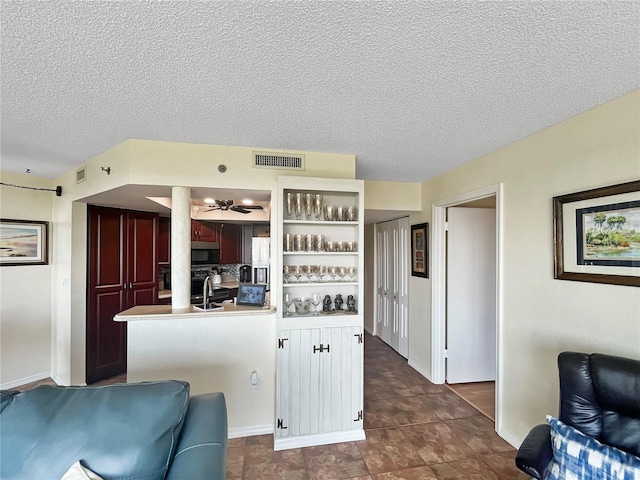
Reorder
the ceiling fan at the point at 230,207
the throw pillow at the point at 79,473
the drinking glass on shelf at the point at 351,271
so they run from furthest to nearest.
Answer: the ceiling fan at the point at 230,207
the drinking glass on shelf at the point at 351,271
the throw pillow at the point at 79,473

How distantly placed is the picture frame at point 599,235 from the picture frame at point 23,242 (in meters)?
5.15

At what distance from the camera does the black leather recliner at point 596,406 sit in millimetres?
1316

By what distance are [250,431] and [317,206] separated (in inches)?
79.7

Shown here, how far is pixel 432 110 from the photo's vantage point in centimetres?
185

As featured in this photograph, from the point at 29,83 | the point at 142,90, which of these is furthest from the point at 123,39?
the point at 29,83

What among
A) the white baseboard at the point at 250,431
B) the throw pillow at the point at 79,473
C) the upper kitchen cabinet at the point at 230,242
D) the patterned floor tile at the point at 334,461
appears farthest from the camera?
the upper kitchen cabinet at the point at 230,242

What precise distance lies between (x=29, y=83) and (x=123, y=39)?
0.79m

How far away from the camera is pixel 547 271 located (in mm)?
2100

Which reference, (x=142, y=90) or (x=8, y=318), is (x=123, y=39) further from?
(x=8, y=318)

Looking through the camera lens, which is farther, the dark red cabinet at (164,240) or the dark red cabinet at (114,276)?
the dark red cabinet at (164,240)

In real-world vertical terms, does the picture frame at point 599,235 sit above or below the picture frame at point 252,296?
above

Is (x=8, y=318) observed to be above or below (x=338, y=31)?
below

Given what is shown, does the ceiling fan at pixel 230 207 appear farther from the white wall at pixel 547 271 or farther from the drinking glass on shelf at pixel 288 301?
the white wall at pixel 547 271

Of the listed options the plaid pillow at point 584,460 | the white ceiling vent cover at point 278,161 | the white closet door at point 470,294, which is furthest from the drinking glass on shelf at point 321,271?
the plaid pillow at point 584,460
